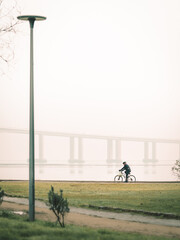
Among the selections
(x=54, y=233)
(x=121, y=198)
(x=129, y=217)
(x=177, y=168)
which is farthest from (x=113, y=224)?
(x=177, y=168)

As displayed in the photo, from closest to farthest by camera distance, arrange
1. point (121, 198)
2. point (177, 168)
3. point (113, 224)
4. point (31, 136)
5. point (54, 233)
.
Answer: point (54, 233)
point (113, 224)
point (31, 136)
point (121, 198)
point (177, 168)

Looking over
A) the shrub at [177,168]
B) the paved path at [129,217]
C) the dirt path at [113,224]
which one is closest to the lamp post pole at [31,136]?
the dirt path at [113,224]

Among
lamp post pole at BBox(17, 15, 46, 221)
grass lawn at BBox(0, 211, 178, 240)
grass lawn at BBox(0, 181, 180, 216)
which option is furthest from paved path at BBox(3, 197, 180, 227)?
grass lawn at BBox(0, 211, 178, 240)

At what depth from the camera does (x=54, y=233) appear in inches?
562

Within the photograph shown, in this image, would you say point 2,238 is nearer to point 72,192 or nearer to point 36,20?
point 36,20

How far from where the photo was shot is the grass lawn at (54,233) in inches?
541

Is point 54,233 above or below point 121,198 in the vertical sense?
below

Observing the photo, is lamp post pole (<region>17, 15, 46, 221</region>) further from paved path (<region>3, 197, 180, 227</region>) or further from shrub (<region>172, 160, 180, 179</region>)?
shrub (<region>172, 160, 180, 179</region>)

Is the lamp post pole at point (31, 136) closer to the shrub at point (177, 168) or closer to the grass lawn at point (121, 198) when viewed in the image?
the grass lawn at point (121, 198)

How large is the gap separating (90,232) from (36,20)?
6.00m

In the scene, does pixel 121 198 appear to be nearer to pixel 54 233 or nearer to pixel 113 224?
pixel 113 224

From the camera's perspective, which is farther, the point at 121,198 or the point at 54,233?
the point at 121,198

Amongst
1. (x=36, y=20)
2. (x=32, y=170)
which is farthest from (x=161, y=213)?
(x=36, y=20)

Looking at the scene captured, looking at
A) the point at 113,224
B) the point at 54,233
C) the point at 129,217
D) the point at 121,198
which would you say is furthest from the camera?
the point at 121,198
